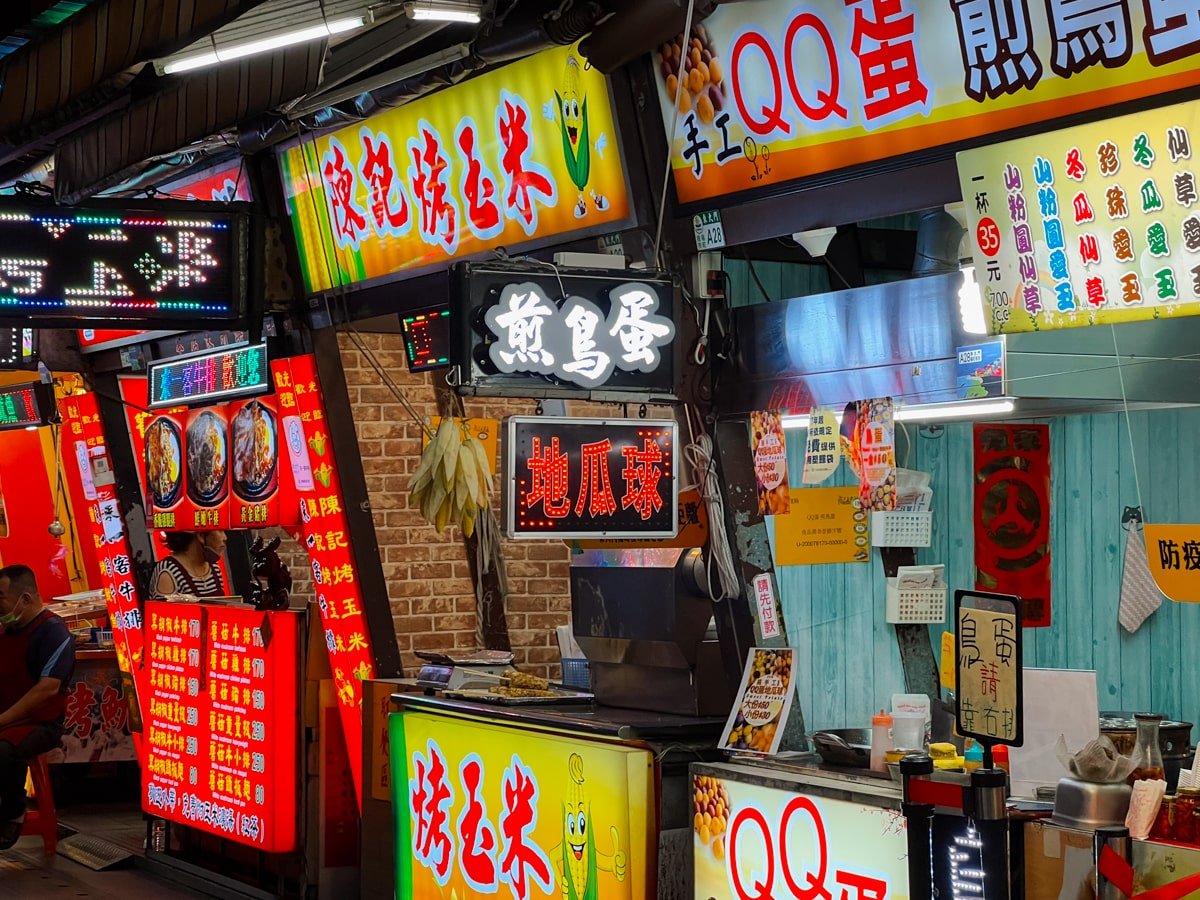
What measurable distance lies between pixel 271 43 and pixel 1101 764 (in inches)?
134

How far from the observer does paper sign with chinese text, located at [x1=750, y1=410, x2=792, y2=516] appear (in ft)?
18.9

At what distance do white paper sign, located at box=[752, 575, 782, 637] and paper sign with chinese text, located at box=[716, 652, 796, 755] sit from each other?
0.12 metres

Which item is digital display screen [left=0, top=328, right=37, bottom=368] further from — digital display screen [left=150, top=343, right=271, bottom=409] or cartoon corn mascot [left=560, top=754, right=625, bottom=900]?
cartoon corn mascot [left=560, top=754, right=625, bottom=900]

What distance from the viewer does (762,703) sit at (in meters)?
5.61

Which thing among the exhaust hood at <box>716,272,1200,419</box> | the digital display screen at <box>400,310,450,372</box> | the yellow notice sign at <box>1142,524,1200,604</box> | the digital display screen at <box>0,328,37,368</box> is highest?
the digital display screen at <box>0,328,37,368</box>

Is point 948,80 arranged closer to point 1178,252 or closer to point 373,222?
point 1178,252

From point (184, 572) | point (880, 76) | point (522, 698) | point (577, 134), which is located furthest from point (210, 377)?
point (880, 76)

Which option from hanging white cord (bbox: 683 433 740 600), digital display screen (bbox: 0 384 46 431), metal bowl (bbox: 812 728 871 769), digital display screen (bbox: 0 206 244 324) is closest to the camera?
metal bowl (bbox: 812 728 871 769)

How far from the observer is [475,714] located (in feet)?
22.1

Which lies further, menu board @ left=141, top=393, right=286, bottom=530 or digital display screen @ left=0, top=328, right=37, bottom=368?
digital display screen @ left=0, top=328, right=37, bottom=368

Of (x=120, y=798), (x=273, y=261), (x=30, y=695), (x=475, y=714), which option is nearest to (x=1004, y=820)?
(x=475, y=714)

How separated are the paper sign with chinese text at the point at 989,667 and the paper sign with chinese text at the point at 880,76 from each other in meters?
1.54

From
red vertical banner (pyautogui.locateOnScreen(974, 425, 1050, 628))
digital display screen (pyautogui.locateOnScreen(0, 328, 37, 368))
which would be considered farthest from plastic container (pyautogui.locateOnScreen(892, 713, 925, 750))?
digital display screen (pyautogui.locateOnScreen(0, 328, 37, 368))

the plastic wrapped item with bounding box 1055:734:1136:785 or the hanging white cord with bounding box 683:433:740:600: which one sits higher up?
the hanging white cord with bounding box 683:433:740:600
